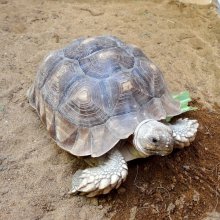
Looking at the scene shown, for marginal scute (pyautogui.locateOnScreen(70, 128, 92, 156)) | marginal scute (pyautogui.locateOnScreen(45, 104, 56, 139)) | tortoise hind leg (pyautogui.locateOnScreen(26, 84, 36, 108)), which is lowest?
tortoise hind leg (pyautogui.locateOnScreen(26, 84, 36, 108))

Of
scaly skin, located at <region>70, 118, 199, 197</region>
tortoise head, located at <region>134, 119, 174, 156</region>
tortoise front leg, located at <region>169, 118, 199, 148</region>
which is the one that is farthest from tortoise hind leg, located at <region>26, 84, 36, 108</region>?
tortoise front leg, located at <region>169, 118, 199, 148</region>

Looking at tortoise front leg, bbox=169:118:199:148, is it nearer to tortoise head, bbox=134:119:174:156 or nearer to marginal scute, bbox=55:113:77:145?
tortoise head, bbox=134:119:174:156

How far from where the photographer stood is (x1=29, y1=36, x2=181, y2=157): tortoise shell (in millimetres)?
2643

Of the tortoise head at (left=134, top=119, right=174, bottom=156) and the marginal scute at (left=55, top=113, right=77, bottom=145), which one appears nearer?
the tortoise head at (left=134, top=119, right=174, bottom=156)

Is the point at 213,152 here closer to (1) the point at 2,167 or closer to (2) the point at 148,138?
(2) the point at 148,138

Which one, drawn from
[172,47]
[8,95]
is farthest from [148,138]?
[172,47]

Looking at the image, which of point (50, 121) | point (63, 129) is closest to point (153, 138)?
point (63, 129)

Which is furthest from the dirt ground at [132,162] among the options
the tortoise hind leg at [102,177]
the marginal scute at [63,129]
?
the marginal scute at [63,129]

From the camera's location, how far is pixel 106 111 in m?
2.66

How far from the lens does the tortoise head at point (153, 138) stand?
8.18ft

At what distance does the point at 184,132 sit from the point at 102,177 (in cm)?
71

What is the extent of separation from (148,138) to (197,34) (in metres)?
2.33

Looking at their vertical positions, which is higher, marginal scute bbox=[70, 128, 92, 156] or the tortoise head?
the tortoise head

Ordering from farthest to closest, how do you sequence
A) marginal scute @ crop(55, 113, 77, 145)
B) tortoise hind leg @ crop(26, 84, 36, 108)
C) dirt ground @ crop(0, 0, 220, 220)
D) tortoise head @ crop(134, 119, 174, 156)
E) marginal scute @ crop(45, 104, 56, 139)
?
tortoise hind leg @ crop(26, 84, 36, 108), marginal scute @ crop(45, 104, 56, 139), marginal scute @ crop(55, 113, 77, 145), dirt ground @ crop(0, 0, 220, 220), tortoise head @ crop(134, 119, 174, 156)
